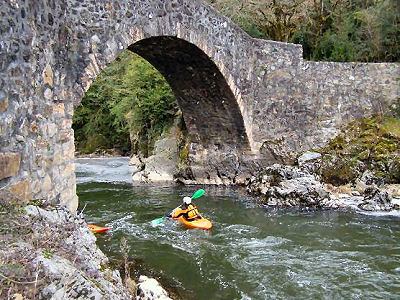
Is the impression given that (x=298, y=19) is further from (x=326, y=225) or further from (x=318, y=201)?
(x=326, y=225)

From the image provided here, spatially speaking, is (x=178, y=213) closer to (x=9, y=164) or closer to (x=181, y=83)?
(x=181, y=83)

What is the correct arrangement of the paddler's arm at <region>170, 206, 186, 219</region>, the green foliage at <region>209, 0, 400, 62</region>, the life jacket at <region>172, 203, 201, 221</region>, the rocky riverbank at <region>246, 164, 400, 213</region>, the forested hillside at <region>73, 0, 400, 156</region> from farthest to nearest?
the forested hillside at <region>73, 0, 400, 156</region>
the green foliage at <region>209, 0, 400, 62</region>
the rocky riverbank at <region>246, 164, 400, 213</region>
the paddler's arm at <region>170, 206, 186, 219</region>
the life jacket at <region>172, 203, 201, 221</region>

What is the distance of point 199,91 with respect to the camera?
13.6 meters

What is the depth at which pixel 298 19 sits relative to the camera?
17.5 metres

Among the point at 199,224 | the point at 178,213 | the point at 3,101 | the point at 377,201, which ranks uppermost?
the point at 3,101

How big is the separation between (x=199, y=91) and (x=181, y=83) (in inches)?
22.1

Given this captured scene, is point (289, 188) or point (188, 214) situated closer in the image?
point (188, 214)

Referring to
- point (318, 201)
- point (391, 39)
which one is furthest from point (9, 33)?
point (391, 39)

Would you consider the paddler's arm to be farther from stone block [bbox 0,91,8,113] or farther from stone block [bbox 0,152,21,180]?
stone block [bbox 0,91,8,113]

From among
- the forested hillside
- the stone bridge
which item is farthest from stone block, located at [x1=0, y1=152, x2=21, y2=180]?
the forested hillside

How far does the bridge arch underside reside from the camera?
38.1ft

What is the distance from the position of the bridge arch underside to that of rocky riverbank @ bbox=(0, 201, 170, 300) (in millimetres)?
6622

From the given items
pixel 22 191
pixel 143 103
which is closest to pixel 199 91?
pixel 143 103

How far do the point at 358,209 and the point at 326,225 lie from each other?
1.54 metres
